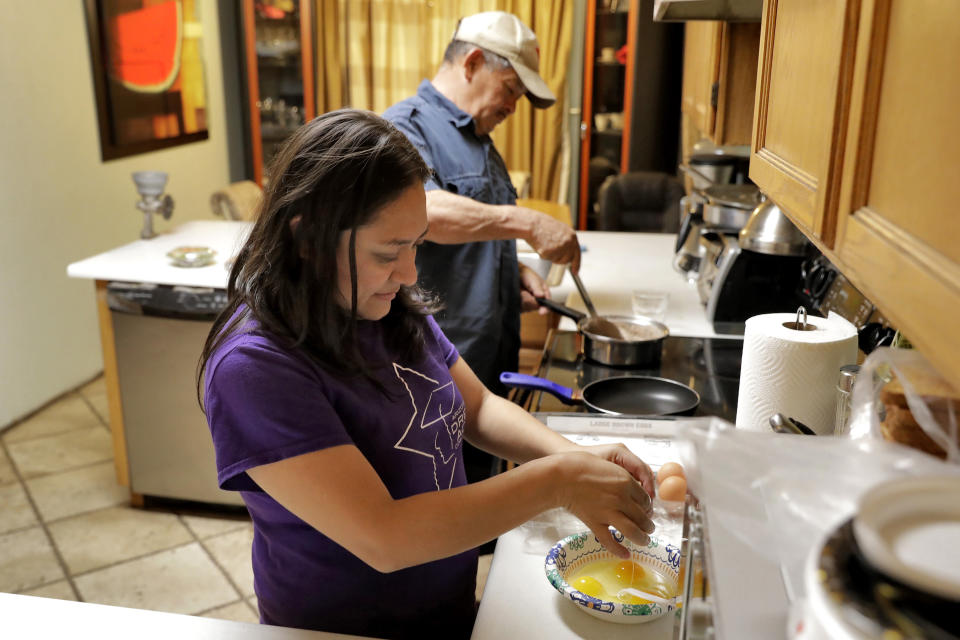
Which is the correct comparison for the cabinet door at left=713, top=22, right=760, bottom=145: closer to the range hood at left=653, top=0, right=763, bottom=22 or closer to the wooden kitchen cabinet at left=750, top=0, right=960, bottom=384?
the range hood at left=653, top=0, right=763, bottom=22

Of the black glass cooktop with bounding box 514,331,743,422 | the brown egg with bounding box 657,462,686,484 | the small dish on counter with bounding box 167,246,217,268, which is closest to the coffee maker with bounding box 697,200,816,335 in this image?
the black glass cooktop with bounding box 514,331,743,422

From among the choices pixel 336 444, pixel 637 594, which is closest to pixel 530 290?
pixel 637 594

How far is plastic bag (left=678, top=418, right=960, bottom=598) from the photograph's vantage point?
526 mm

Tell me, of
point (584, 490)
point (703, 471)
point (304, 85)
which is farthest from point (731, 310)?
point (304, 85)

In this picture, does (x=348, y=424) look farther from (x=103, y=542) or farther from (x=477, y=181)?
(x=103, y=542)

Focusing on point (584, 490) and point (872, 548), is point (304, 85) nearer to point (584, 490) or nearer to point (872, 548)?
point (584, 490)

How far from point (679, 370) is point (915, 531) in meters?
1.53

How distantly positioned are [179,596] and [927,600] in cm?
245

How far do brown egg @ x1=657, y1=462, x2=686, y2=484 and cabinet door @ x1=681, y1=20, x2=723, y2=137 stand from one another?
1.27m

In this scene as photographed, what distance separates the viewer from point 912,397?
58cm

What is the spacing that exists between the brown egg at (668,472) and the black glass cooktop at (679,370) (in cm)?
41

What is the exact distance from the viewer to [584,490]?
1.06 meters

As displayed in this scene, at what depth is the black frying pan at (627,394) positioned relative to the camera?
1.70 metres

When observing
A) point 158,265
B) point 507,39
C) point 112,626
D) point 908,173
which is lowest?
point 112,626
